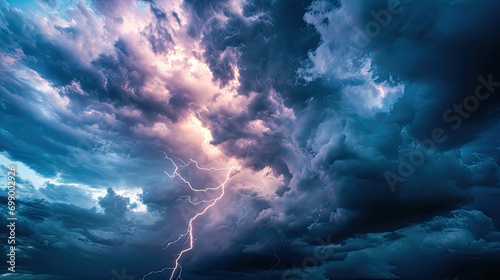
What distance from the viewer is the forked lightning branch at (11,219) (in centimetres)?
2228

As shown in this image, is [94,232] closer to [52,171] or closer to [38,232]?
[38,232]

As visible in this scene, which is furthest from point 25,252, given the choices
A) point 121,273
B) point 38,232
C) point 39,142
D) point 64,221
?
point 39,142

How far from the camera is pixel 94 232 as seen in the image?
A: 32781 mm

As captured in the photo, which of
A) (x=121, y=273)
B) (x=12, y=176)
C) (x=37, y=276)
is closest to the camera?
(x=12, y=176)

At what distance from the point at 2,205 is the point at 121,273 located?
2451 cm

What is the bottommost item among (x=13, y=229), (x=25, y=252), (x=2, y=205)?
(x=25, y=252)

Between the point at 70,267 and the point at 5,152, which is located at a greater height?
the point at 5,152

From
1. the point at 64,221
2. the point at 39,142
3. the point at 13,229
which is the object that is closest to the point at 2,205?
the point at 13,229

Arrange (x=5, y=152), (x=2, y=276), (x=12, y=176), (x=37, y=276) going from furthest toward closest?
1. (x=37, y=276)
2. (x=2, y=276)
3. (x=5, y=152)
4. (x=12, y=176)

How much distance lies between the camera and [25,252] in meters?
32.2

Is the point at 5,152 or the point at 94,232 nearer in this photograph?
the point at 5,152

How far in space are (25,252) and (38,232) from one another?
6.05 metres

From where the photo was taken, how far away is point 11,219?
27.7 meters

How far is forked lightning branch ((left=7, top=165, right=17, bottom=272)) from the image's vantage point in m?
22.3
